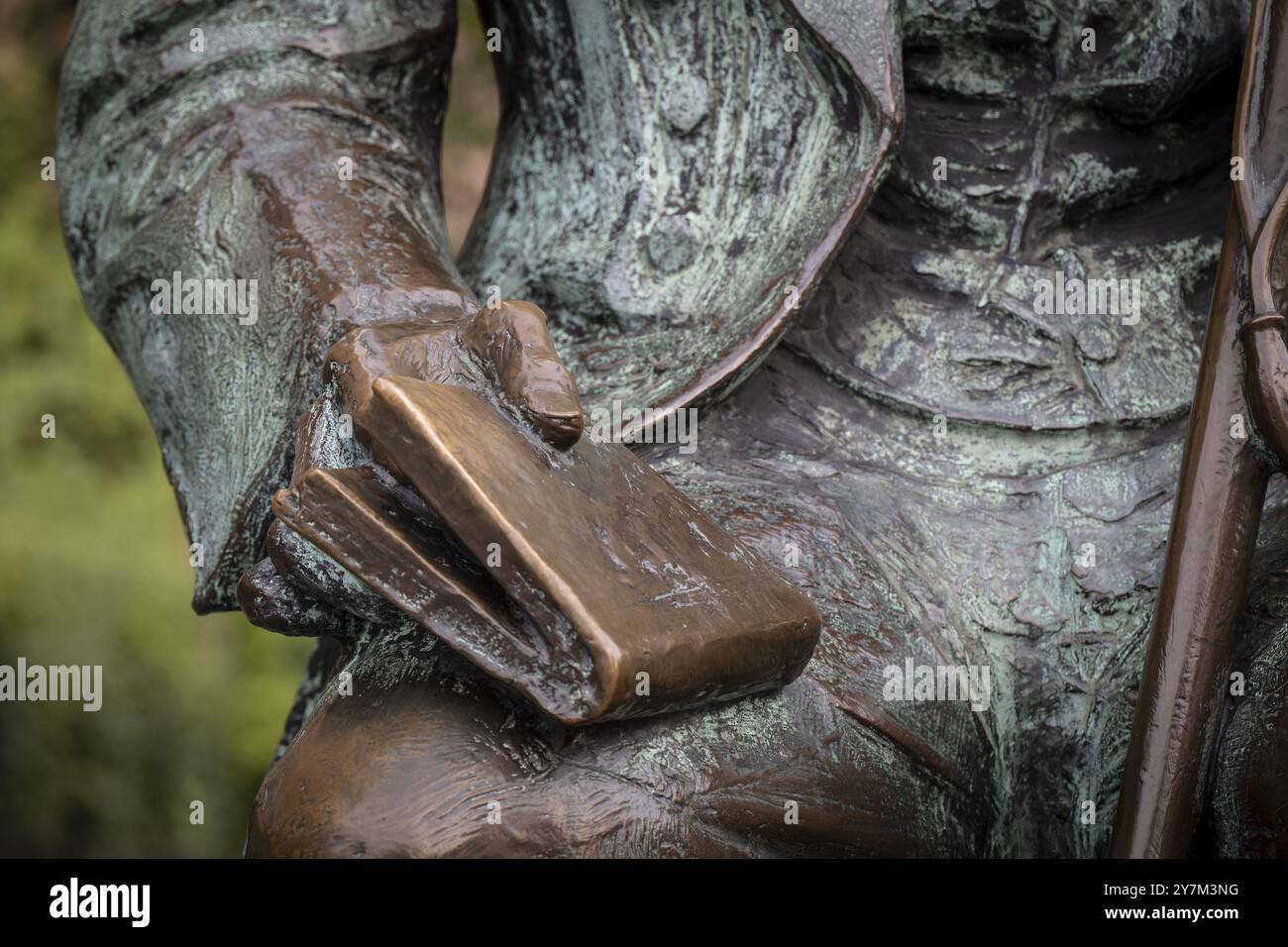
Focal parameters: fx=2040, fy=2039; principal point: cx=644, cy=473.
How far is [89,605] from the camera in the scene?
419 cm

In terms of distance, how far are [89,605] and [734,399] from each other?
2630 mm

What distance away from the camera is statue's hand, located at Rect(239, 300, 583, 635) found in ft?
4.93

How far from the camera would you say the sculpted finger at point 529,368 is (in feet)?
4.91

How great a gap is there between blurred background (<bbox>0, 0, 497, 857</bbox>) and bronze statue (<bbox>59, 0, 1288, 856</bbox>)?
7.01ft

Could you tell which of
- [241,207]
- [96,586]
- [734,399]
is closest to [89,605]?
[96,586]

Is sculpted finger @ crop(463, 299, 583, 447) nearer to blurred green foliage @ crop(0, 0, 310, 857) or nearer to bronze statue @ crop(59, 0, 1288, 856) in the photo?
bronze statue @ crop(59, 0, 1288, 856)

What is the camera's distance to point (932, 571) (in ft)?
5.93

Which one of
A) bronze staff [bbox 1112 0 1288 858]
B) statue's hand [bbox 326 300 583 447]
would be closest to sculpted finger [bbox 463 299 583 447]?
statue's hand [bbox 326 300 583 447]

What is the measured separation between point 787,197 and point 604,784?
2.26 ft

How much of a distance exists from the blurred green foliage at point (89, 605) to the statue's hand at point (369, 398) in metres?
2.61

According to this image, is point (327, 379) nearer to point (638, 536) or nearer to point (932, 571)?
point (638, 536)

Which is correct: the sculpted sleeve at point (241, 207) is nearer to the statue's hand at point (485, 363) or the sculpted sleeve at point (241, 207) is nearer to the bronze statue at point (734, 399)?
the bronze statue at point (734, 399)

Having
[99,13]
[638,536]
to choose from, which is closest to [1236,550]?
[638,536]
